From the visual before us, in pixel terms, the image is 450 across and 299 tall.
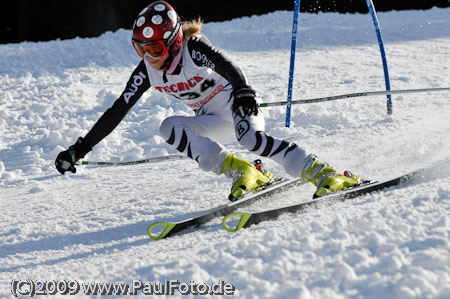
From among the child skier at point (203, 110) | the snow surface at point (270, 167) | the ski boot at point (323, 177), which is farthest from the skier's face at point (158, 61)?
the ski boot at point (323, 177)

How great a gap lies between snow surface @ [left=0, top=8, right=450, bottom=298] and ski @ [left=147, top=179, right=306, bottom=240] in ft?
0.19

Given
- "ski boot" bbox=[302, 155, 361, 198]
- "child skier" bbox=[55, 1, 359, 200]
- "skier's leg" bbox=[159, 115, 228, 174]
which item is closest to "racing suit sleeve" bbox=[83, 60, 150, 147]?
"child skier" bbox=[55, 1, 359, 200]

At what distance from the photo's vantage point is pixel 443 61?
307 inches

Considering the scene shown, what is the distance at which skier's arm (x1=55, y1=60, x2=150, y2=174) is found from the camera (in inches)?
143

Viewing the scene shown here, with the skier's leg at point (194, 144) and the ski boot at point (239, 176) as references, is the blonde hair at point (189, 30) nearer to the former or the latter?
the skier's leg at point (194, 144)

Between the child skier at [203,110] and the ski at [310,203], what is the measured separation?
0.07 m

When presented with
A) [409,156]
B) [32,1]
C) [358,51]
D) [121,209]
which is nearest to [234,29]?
[358,51]

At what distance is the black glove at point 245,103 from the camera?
3.23m

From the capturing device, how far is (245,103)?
323cm

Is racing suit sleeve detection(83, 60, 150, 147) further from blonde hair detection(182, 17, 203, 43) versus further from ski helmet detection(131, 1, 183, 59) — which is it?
blonde hair detection(182, 17, 203, 43)

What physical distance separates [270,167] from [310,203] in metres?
1.41

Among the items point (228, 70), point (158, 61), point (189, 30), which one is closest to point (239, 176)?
point (228, 70)

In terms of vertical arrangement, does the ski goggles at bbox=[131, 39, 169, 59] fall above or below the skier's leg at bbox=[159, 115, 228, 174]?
above

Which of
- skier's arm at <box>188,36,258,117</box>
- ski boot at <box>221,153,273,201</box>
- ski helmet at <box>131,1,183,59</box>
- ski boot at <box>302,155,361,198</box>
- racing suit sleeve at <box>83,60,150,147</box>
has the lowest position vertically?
ski boot at <box>221,153,273,201</box>
